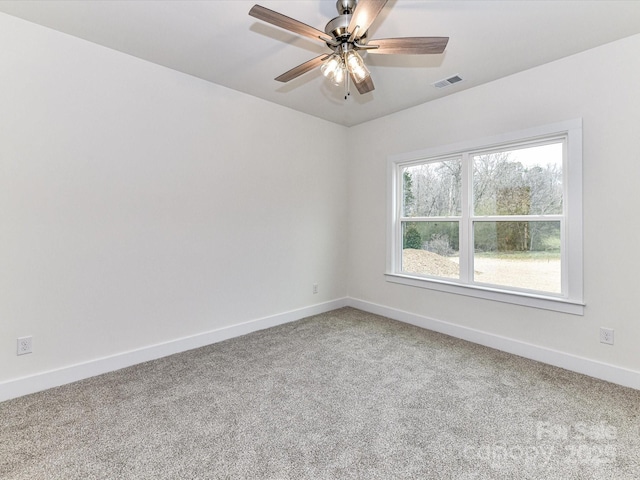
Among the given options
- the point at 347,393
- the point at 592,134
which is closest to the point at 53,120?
the point at 347,393

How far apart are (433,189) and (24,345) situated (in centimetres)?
409

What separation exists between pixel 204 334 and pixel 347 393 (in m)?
1.64

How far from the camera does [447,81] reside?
3031 millimetres

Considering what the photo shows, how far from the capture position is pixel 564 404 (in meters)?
2.10

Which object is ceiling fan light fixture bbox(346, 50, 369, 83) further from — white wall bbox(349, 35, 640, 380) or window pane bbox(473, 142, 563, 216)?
window pane bbox(473, 142, 563, 216)

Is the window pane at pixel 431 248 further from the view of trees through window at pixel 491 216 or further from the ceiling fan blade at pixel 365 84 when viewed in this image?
the ceiling fan blade at pixel 365 84

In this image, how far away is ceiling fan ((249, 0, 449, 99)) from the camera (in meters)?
1.57

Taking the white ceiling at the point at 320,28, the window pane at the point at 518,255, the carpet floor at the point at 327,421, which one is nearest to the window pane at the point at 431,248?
the window pane at the point at 518,255

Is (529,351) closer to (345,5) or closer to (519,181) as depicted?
(519,181)

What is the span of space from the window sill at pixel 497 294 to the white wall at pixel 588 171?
59 millimetres

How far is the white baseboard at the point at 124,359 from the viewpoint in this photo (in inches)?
86.7

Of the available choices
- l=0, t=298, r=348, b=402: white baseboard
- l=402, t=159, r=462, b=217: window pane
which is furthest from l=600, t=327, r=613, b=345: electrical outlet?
l=0, t=298, r=348, b=402: white baseboard

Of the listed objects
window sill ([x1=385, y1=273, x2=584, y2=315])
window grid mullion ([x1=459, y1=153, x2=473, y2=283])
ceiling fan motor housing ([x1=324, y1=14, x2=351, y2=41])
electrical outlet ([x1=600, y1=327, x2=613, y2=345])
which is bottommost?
electrical outlet ([x1=600, y1=327, x2=613, y2=345])

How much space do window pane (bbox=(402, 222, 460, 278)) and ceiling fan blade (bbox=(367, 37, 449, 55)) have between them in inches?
83.9
